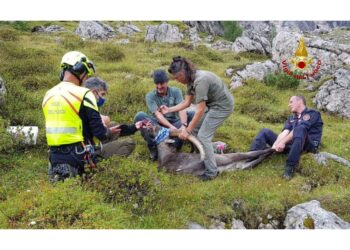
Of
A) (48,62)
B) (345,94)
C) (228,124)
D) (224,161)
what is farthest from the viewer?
(48,62)

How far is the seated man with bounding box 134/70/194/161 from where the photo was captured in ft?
35.2

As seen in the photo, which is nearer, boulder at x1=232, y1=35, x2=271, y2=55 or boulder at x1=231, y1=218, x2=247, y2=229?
boulder at x1=231, y1=218, x2=247, y2=229

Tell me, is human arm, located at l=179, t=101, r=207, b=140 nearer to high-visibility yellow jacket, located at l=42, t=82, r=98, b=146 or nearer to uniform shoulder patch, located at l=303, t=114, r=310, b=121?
high-visibility yellow jacket, located at l=42, t=82, r=98, b=146

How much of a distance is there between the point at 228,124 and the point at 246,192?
5294 millimetres

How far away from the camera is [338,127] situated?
14.9 meters

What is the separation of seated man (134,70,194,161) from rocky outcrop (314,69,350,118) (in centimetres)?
739

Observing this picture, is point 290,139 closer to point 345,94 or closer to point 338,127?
point 338,127

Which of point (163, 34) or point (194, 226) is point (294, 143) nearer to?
point (194, 226)

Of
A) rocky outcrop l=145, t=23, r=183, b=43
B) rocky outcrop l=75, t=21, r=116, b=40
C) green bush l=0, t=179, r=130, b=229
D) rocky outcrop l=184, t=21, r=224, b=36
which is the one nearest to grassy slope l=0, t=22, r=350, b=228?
green bush l=0, t=179, r=130, b=229

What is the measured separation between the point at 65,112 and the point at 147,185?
1957 millimetres

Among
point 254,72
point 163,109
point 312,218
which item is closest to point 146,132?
point 163,109

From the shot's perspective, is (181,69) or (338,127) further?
(338,127)

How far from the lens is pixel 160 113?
10.8 m

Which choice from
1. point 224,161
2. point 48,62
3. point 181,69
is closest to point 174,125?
point 224,161
